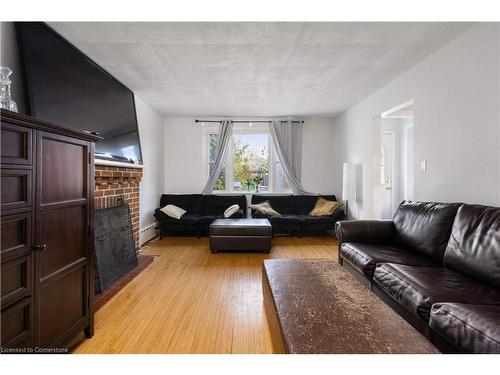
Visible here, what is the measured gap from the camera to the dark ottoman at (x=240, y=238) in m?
4.03

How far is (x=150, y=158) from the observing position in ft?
16.4

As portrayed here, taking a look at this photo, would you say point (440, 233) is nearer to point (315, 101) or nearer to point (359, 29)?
point (359, 29)

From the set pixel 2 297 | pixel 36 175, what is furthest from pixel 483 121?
pixel 2 297

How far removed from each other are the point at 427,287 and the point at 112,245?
2923 mm

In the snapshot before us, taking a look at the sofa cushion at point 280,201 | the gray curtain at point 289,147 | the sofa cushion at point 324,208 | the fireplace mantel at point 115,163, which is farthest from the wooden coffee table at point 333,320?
the gray curtain at point 289,147

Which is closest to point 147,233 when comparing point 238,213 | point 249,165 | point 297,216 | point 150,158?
point 150,158

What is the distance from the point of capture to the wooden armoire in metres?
1.26

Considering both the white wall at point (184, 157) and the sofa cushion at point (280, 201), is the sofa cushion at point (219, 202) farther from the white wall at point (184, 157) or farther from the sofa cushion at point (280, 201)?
the white wall at point (184, 157)

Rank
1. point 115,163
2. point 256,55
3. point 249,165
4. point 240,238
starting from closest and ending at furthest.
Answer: point 256,55
point 115,163
point 240,238
point 249,165

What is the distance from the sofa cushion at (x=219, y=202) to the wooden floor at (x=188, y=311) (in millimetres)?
1764

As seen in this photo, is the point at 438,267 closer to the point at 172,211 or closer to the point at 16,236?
the point at 16,236

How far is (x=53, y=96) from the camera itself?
2355 mm

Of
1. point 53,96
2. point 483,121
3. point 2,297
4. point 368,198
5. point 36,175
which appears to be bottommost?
point 2,297
